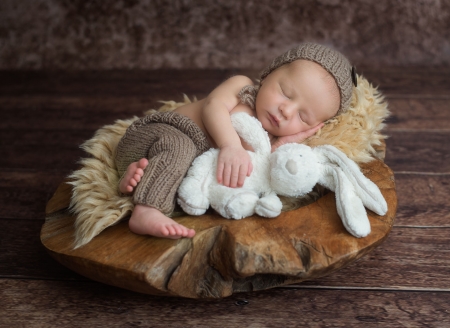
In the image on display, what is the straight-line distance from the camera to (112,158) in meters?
1.57

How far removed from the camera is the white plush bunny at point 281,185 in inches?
50.3

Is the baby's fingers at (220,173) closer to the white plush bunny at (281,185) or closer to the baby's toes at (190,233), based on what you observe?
the white plush bunny at (281,185)

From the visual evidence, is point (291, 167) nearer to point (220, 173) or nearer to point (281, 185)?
point (281, 185)

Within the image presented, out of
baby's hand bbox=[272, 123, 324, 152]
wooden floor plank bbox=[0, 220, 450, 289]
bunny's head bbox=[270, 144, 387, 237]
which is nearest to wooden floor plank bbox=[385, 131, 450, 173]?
wooden floor plank bbox=[0, 220, 450, 289]

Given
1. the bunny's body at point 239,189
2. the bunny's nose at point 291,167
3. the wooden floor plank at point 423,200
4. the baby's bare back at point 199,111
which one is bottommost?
the wooden floor plank at point 423,200

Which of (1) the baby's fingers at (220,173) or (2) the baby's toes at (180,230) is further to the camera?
(1) the baby's fingers at (220,173)

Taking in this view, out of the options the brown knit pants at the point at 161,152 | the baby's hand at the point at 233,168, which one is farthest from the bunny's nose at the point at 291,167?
the brown knit pants at the point at 161,152

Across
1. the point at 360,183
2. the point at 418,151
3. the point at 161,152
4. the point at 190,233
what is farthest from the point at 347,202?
the point at 418,151

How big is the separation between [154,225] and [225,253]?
172mm

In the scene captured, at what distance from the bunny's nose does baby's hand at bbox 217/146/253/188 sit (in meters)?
0.10

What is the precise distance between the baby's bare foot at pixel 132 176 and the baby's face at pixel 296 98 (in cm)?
37

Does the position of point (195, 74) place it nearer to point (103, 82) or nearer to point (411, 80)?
point (103, 82)

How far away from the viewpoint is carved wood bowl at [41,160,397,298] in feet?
3.85

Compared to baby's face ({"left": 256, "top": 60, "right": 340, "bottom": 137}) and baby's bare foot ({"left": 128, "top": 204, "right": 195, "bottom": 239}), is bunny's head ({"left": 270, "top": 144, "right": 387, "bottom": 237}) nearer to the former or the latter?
baby's face ({"left": 256, "top": 60, "right": 340, "bottom": 137})
